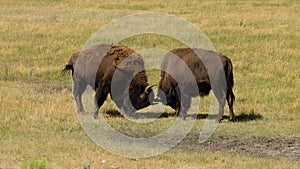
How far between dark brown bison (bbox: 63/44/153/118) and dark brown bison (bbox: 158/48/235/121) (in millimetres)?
790

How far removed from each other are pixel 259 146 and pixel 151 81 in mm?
9990

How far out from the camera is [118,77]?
64.3 ft

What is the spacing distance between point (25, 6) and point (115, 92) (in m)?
25.3

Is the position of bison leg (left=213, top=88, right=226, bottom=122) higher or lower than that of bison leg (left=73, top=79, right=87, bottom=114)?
higher

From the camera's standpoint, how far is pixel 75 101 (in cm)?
2042

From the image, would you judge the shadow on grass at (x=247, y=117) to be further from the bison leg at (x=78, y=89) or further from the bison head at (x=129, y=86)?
the bison leg at (x=78, y=89)

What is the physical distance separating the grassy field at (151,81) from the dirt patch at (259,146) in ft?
0.07

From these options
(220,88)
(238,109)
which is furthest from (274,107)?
(220,88)

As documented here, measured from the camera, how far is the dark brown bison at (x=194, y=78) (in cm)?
1939

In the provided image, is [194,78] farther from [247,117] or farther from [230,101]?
[247,117]

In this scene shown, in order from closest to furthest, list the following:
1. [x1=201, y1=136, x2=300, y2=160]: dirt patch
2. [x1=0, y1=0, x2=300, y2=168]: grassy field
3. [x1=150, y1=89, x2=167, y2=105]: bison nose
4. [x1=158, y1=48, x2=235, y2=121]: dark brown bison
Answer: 1. [x1=0, y1=0, x2=300, y2=168]: grassy field
2. [x1=201, y1=136, x2=300, y2=160]: dirt patch
3. [x1=158, y1=48, x2=235, y2=121]: dark brown bison
4. [x1=150, y1=89, x2=167, y2=105]: bison nose

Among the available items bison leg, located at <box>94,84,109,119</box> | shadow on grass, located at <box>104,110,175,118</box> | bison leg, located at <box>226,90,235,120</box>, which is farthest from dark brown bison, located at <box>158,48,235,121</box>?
bison leg, located at <box>94,84,109,119</box>

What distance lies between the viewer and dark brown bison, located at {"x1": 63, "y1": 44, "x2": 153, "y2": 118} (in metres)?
19.6

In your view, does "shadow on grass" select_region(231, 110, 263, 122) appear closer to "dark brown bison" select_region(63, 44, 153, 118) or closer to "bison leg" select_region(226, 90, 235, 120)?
→ "bison leg" select_region(226, 90, 235, 120)
